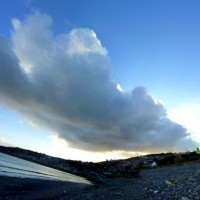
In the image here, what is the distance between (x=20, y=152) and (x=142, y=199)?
171 m

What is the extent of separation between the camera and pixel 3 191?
2695 centimetres

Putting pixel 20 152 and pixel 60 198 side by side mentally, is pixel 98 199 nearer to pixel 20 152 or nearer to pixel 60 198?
pixel 60 198

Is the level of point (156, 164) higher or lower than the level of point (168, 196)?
higher

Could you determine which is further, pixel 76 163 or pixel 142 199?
pixel 76 163

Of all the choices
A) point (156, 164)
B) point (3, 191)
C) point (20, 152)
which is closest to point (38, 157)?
point (20, 152)

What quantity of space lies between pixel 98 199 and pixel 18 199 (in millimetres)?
5711

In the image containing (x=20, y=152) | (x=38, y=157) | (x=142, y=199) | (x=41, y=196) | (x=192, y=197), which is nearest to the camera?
(x=192, y=197)

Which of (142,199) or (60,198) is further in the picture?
(60,198)

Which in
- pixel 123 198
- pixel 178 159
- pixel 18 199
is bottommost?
pixel 18 199

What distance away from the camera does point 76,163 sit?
100750 mm

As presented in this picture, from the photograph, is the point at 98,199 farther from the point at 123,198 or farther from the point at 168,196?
the point at 168,196

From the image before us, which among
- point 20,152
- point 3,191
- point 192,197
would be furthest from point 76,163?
point 20,152

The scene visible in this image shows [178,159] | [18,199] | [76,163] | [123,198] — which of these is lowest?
[18,199]

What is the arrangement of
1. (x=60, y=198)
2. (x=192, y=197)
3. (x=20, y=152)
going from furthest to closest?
1. (x=20, y=152)
2. (x=60, y=198)
3. (x=192, y=197)
